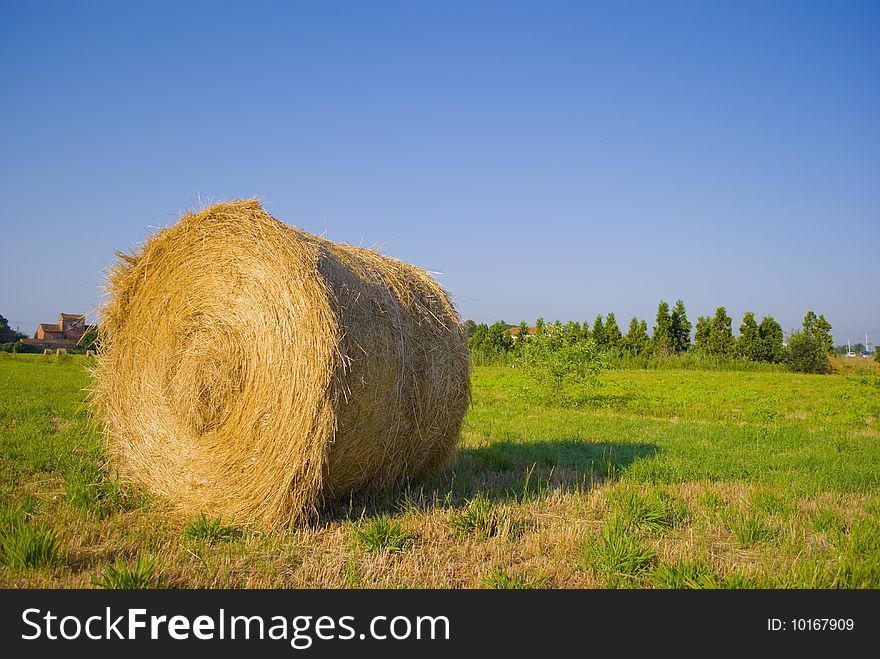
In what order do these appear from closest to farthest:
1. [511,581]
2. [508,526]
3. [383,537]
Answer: [511,581] → [383,537] → [508,526]

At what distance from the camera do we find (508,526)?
5234mm

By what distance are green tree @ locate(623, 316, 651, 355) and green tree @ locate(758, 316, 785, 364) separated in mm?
8653

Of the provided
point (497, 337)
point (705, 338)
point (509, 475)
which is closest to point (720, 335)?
point (705, 338)

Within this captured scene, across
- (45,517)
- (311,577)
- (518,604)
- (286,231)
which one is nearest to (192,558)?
(311,577)

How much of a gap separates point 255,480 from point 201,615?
2016mm

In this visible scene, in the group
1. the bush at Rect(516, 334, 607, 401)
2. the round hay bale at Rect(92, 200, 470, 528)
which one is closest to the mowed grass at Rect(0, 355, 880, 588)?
the round hay bale at Rect(92, 200, 470, 528)

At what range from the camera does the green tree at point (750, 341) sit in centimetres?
5125

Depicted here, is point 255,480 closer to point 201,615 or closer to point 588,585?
point 201,615

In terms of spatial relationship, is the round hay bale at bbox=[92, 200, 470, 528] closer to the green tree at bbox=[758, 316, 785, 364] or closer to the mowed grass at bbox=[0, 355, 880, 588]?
the mowed grass at bbox=[0, 355, 880, 588]

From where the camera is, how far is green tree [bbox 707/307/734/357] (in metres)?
52.4

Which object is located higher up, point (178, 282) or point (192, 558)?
point (178, 282)

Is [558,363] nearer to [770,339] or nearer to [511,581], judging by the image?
[511,581]

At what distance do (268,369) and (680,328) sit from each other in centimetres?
5334

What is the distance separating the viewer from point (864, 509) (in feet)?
20.9
